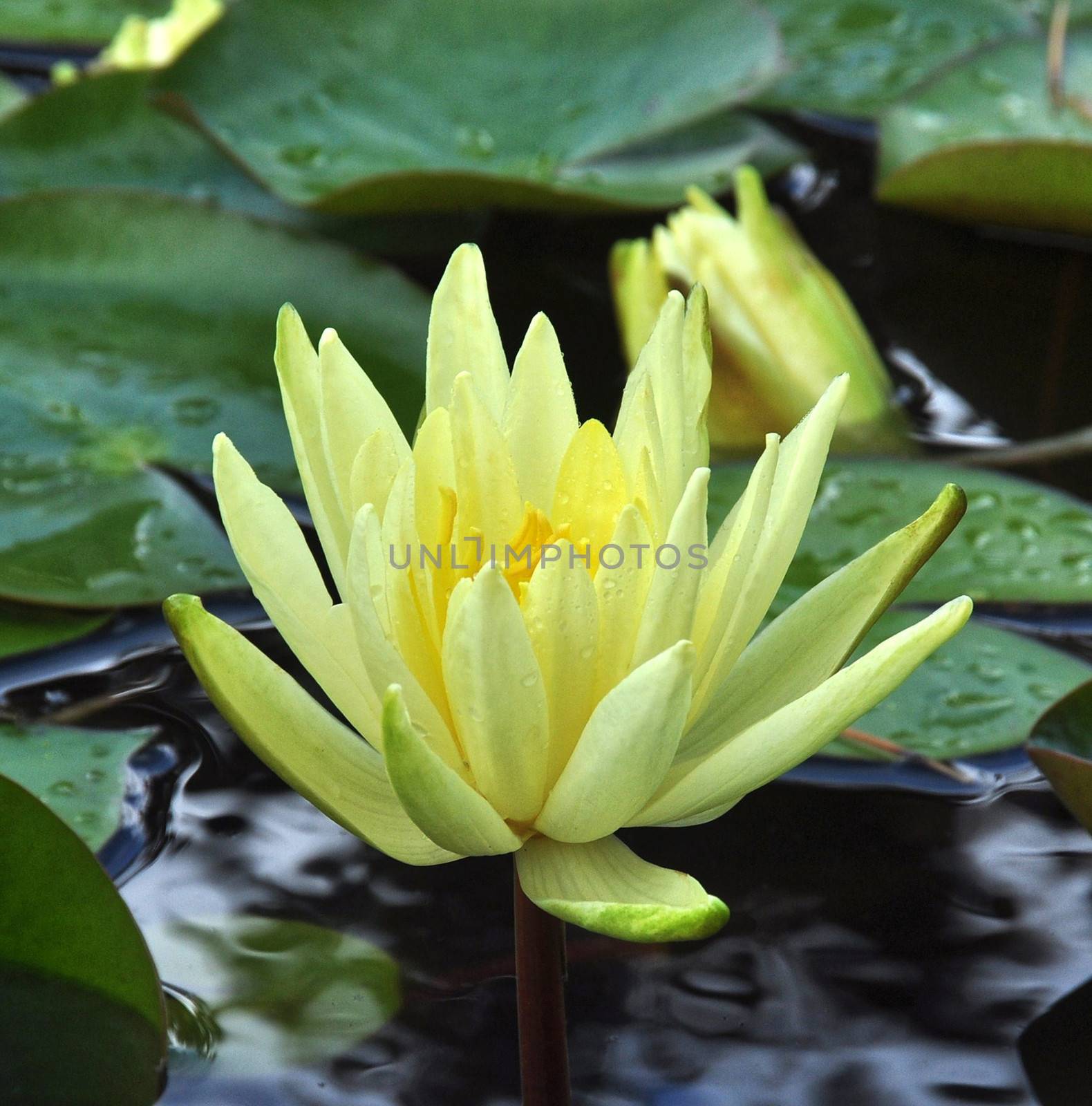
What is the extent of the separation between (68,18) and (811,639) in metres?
2.44

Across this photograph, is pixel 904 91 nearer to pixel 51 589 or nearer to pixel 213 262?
pixel 213 262

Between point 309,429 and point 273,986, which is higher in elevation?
point 309,429

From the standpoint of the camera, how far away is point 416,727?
73 cm

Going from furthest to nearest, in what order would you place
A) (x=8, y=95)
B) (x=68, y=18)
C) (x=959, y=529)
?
1. (x=68, y=18)
2. (x=8, y=95)
3. (x=959, y=529)

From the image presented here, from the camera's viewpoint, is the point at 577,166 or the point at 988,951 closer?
the point at 988,951

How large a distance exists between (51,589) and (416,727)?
0.71 metres

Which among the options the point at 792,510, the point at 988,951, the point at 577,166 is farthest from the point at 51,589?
the point at 577,166

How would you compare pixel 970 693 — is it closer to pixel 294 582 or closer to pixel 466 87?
pixel 294 582

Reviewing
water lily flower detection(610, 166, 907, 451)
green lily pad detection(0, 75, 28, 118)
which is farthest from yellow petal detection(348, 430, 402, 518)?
green lily pad detection(0, 75, 28, 118)

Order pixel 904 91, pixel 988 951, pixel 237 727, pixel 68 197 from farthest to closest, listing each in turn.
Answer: pixel 904 91 → pixel 68 197 → pixel 988 951 → pixel 237 727

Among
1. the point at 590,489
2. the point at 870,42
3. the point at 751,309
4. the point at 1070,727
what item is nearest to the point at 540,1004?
the point at 590,489

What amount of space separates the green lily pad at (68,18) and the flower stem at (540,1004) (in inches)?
92.7

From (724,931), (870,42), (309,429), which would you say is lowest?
Answer: (724,931)

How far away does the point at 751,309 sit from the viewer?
161 cm
